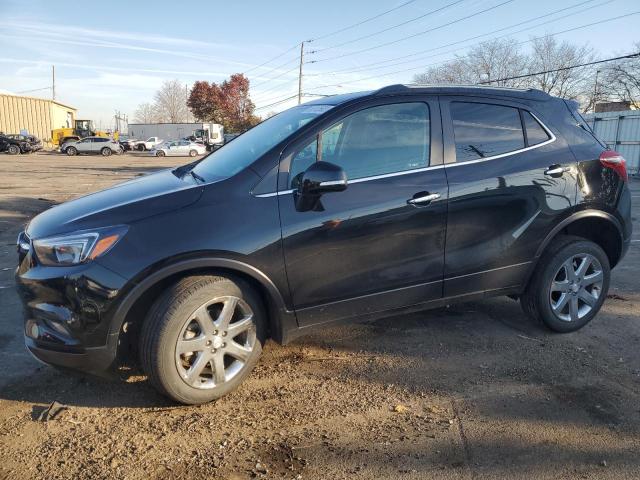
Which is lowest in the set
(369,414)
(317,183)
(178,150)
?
(369,414)

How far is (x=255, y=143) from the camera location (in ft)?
12.0

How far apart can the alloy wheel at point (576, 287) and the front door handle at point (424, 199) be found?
1.33 metres

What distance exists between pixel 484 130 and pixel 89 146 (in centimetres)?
4469

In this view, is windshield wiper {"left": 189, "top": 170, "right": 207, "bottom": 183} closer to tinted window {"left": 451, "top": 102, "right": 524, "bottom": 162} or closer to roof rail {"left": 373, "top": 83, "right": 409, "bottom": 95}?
roof rail {"left": 373, "top": 83, "right": 409, "bottom": 95}

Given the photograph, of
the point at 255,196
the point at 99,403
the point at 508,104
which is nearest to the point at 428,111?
the point at 508,104

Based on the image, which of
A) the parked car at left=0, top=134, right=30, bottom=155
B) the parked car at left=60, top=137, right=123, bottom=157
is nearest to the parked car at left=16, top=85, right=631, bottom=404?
the parked car at left=0, top=134, right=30, bottom=155

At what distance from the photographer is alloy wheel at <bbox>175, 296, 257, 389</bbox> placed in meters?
2.89

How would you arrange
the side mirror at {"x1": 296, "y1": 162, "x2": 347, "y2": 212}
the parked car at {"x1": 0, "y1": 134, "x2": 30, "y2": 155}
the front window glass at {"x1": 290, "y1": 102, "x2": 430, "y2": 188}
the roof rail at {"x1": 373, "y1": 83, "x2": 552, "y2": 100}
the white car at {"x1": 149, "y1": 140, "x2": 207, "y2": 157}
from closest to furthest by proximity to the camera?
the side mirror at {"x1": 296, "y1": 162, "x2": 347, "y2": 212}
the front window glass at {"x1": 290, "y1": 102, "x2": 430, "y2": 188}
the roof rail at {"x1": 373, "y1": 83, "x2": 552, "y2": 100}
the parked car at {"x1": 0, "y1": 134, "x2": 30, "y2": 155}
the white car at {"x1": 149, "y1": 140, "x2": 207, "y2": 157}

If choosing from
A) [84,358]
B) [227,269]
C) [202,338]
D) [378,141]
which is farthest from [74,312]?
[378,141]

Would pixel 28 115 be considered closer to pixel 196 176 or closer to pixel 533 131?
pixel 196 176

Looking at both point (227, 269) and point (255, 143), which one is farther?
point (255, 143)

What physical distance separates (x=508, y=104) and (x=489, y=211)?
0.90 metres

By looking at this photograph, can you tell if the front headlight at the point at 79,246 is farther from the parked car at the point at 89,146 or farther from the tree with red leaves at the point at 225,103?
the tree with red leaves at the point at 225,103

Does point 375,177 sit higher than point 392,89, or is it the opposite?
point 392,89
